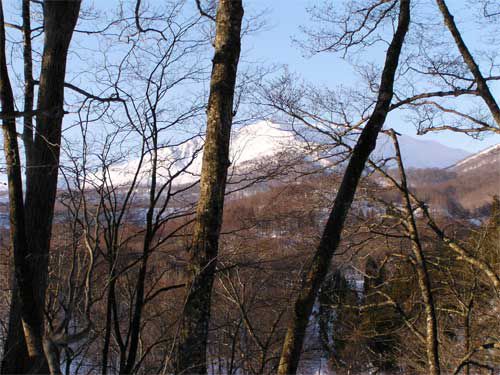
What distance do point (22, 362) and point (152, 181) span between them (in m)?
1.73

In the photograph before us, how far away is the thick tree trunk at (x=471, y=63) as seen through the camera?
21.6ft

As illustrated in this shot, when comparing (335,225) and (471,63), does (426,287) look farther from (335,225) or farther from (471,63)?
(335,225)

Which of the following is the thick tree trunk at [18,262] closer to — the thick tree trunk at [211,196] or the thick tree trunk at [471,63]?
the thick tree trunk at [211,196]

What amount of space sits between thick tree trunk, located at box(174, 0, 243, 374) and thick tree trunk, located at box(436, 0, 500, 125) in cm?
440

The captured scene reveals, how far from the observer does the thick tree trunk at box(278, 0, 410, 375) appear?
3959mm

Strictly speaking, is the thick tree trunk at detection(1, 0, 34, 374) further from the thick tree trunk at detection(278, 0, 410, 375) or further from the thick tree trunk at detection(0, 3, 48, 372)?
the thick tree trunk at detection(278, 0, 410, 375)

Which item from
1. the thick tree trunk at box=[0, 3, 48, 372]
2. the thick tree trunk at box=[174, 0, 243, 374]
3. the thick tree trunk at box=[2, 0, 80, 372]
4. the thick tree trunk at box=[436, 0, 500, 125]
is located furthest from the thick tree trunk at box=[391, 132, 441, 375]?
the thick tree trunk at box=[0, 3, 48, 372]

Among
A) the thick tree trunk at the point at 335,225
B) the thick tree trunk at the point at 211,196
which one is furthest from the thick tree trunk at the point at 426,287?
the thick tree trunk at the point at 211,196

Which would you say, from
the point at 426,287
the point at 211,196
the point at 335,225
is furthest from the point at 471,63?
the point at 211,196

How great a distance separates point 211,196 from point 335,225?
1.23 m

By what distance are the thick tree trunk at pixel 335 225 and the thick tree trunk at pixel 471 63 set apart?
8.31ft

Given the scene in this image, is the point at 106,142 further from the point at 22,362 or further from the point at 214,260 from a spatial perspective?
the point at 22,362

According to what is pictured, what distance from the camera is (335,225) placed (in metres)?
4.18

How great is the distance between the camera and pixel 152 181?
4164 millimetres
